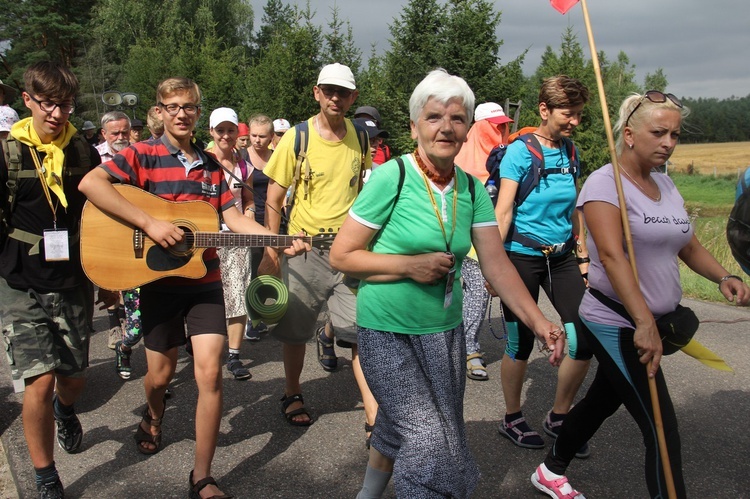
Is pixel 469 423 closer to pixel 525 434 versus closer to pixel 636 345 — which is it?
pixel 525 434

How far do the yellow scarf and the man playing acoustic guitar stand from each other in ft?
0.68

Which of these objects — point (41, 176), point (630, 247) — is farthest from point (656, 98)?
point (41, 176)

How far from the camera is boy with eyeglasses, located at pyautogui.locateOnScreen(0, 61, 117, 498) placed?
349 centimetres

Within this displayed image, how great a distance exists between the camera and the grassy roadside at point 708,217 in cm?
892

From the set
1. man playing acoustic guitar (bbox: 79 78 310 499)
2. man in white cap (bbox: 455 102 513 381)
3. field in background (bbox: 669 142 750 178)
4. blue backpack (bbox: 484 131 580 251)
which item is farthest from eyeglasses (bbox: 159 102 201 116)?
field in background (bbox: 669 142 750 178)

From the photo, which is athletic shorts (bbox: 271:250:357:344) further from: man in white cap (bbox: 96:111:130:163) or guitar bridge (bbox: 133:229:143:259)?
man in white cap (bbox: 96:111:130:163)

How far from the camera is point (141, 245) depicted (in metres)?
3.67

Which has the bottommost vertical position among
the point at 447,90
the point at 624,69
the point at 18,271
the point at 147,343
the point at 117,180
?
the point at 147,343

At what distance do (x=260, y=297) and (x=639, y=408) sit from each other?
2289 mm

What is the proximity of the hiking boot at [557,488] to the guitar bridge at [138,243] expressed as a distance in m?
2.35

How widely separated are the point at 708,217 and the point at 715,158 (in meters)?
41.5

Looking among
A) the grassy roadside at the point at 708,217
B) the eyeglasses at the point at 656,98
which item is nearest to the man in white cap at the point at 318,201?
the eyeglasses at the point at 656,98

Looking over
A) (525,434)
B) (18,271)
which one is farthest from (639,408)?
(18,271)

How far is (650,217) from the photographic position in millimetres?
2949
